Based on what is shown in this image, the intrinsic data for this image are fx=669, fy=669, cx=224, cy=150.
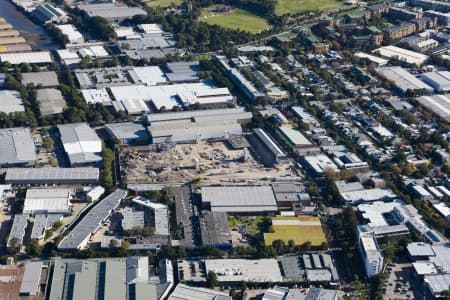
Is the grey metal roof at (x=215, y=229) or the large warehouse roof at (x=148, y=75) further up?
the large warehouse roof at (x=148, y=75)

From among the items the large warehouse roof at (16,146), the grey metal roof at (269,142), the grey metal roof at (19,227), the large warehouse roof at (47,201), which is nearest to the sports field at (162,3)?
the large warehouse roof at (16,146)

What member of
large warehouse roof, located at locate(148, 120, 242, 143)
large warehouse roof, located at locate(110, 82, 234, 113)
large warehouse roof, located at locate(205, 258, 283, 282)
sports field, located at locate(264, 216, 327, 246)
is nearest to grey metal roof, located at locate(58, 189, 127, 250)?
large warehouse roof, located at locate(205, 258, 283, 282)

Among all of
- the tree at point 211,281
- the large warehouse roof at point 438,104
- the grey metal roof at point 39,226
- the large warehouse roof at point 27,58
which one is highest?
the large warehouse roof at point 27,58

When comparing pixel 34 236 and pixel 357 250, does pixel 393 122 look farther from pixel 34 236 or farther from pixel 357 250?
pixel 34 236

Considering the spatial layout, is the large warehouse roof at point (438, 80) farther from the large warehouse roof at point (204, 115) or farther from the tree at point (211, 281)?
the tree at point (211, 281)

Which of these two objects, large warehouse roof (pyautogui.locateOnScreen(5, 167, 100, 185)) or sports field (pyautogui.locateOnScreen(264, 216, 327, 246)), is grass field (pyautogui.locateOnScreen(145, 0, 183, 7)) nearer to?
large warehouse roof (pyautogui.locateOnScreen(5, 167, 100, 185))

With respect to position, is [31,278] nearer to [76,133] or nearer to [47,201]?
[47,201]

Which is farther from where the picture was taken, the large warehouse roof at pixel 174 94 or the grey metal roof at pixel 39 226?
the large warehouse roof at pixel 174 94
